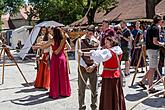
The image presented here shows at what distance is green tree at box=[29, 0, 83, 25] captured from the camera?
114 ft

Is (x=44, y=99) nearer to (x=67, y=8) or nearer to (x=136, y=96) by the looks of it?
(x=136, y=96)

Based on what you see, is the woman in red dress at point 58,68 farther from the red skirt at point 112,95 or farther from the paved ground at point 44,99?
the red skirt at point 112,95

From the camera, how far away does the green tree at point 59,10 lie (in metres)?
34.6

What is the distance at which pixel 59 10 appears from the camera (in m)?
36.8

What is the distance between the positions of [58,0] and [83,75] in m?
28.5

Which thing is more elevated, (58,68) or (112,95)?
(58,68)

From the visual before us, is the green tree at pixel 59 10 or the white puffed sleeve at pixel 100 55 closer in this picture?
the white puffed sleeve at pixel 100 55

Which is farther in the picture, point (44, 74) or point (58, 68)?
point (44, 74)

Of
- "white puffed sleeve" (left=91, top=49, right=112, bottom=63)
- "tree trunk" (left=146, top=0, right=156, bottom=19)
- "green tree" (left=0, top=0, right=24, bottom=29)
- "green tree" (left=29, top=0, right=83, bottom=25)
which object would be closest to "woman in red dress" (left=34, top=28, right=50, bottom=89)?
"white puffed sleeve" (left=91, top=49, right=112, bottom=63)

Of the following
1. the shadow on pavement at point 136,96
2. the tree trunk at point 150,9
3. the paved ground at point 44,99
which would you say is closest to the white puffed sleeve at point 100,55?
the paved ground at point 44,99

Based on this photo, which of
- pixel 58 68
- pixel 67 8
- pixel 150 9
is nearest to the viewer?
pixel 58 68

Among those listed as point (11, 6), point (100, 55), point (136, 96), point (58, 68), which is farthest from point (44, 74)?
point (11, 6)

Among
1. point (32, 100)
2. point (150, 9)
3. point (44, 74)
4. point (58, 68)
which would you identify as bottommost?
point (32, 100)

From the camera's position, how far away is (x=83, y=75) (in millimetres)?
6758
